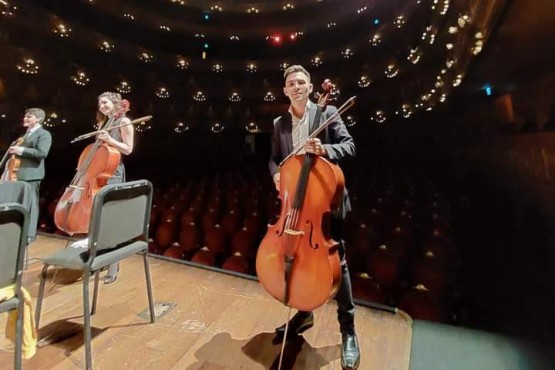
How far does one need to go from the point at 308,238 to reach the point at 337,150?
0.38m

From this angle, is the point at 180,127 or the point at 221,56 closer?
the point at 180,127

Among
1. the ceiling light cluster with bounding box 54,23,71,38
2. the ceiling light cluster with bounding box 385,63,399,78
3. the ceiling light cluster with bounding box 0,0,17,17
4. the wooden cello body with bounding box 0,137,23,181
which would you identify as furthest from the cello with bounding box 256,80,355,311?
the ceiling light cluster with bounding box 385,63,399,78

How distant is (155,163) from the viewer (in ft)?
33.9

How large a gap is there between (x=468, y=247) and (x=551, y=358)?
10.1ft

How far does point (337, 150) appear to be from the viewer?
146cm

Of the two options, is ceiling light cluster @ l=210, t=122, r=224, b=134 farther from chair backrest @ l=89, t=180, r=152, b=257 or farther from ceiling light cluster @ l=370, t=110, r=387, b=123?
chair backrest @ l=89, t=180, r=152, b=257

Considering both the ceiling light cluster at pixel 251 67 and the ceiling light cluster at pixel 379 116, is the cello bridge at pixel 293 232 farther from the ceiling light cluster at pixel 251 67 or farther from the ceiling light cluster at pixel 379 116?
the ceiling light cluster at pixel 251 67

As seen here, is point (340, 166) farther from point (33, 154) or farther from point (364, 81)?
point (364, 81)

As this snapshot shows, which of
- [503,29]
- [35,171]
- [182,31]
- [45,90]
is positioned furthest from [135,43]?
[503,29]

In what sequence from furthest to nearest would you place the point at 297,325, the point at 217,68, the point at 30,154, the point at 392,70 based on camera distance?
the point at 217,68, the point at 392,70, the point at 30,154, the point at 297,325

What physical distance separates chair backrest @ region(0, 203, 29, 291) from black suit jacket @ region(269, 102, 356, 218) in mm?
1008

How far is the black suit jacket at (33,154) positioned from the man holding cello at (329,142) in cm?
209

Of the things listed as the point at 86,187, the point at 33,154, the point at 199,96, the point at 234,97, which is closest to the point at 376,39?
the point at 234,97

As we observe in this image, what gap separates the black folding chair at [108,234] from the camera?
4.89 ft
